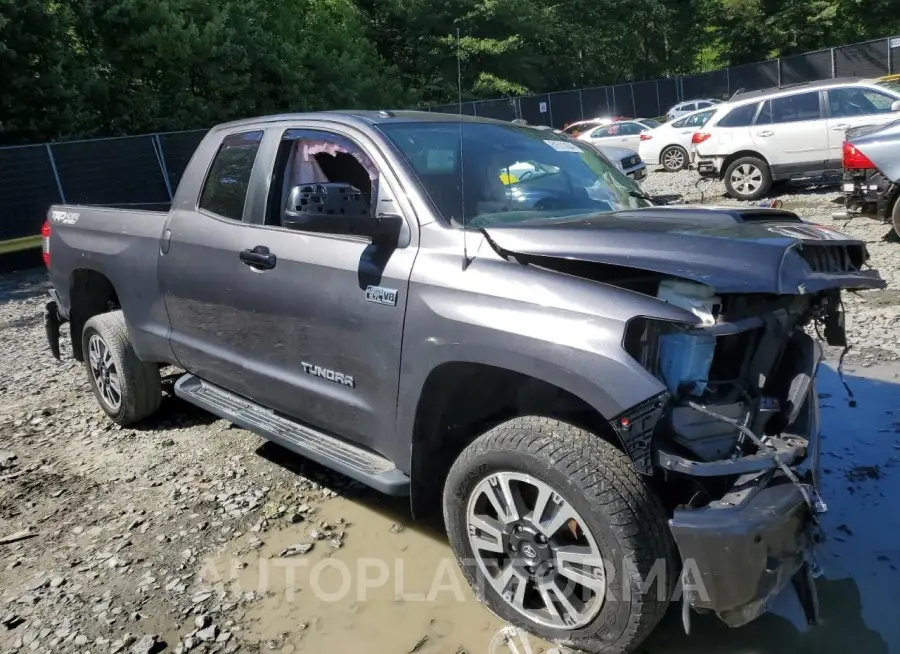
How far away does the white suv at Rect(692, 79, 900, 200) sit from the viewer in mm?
11648

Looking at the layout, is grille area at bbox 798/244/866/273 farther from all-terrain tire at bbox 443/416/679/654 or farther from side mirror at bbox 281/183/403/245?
side mirror at bbox 281/183/403/245

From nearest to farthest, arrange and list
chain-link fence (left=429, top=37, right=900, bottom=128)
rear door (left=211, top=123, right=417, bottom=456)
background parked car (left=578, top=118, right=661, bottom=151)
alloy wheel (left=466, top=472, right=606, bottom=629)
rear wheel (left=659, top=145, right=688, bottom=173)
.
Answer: alloy wheel (left=466, top=472, right=606, bottom=629) < rear door (left=211, top=123, right=417, bottom=456) < rear wheel (left=659, top=145, right=688, bottom=173) < background parked car (left=578, top=118, right=661, bottom=151) < chain-link fence (left=429, top=37, right=900, bottom=128)

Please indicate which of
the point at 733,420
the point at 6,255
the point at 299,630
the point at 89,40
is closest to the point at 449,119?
the point at 733,420

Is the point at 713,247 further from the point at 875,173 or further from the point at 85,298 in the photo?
the point at 875,173

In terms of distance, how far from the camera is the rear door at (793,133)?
38.7 feet

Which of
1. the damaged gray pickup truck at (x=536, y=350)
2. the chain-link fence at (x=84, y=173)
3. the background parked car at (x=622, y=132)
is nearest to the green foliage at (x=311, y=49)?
the chain-link fence at (x=84, y=173)

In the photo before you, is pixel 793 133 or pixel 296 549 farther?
pixel 793 133

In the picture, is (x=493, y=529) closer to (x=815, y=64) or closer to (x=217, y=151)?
(x=217, y=151)

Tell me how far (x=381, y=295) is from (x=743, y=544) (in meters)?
1.57

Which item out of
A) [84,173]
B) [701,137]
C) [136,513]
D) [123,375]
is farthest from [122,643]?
[84,173]

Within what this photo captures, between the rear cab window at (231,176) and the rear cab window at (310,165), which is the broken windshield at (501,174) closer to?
the rear cab window at (310,165)

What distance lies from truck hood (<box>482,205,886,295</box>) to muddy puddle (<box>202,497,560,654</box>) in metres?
1.41

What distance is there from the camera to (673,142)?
58.3 ft

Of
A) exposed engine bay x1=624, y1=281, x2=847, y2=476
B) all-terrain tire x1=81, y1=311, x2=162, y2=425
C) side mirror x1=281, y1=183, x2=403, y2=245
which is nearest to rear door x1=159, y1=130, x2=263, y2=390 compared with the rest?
all-terrain tire x1=81, y1=311, x2=162, y2=425
